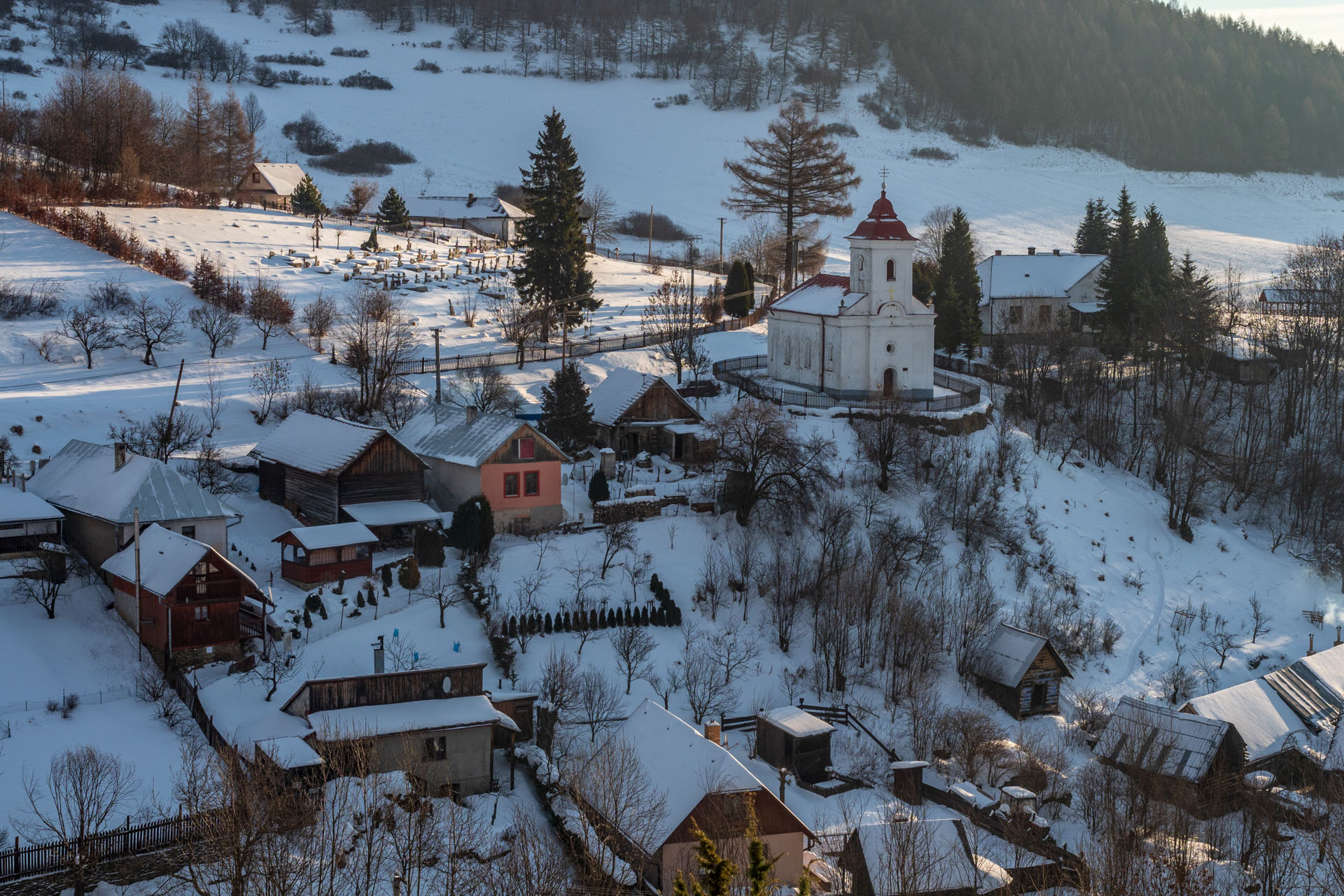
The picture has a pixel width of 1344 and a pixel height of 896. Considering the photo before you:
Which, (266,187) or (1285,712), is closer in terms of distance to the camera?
(1285,712)

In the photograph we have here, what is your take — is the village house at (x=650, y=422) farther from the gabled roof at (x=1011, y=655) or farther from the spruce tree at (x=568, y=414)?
the gabled roof at (x=1011, y=655)

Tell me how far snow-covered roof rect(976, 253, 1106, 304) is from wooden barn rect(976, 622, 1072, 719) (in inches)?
1174

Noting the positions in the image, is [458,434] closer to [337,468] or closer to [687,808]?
[337,468]

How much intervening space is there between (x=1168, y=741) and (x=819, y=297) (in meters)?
23.3

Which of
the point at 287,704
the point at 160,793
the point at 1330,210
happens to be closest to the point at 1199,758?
the point at 287,704

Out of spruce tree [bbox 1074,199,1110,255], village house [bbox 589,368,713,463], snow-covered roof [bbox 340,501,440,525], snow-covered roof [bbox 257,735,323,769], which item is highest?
spruce tree [bbox 1074,199,1110,255]

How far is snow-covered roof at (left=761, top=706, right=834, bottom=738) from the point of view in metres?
30.9

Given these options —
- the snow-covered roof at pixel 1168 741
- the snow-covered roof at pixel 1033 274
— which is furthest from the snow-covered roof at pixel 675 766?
the snow-covered roof at pixel 1033 274

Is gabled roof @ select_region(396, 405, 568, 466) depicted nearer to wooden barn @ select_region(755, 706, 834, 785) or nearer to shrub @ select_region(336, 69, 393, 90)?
wooden barn @ select_region(755, 706, 834, 785)

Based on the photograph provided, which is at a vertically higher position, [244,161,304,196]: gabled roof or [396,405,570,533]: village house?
[244,161,304,196]: gabled roof

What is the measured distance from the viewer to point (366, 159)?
108 m

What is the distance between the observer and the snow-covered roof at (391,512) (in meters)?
37.7

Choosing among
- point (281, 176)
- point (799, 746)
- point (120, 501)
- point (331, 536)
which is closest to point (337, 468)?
point (331, 536)

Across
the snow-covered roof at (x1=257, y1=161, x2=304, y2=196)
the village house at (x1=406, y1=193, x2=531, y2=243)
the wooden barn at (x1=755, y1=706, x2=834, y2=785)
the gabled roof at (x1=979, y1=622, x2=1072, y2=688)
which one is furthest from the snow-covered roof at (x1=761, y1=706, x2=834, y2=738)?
the snow-covered roof at (x1=257, y1=161, x2=304, y2=196)
